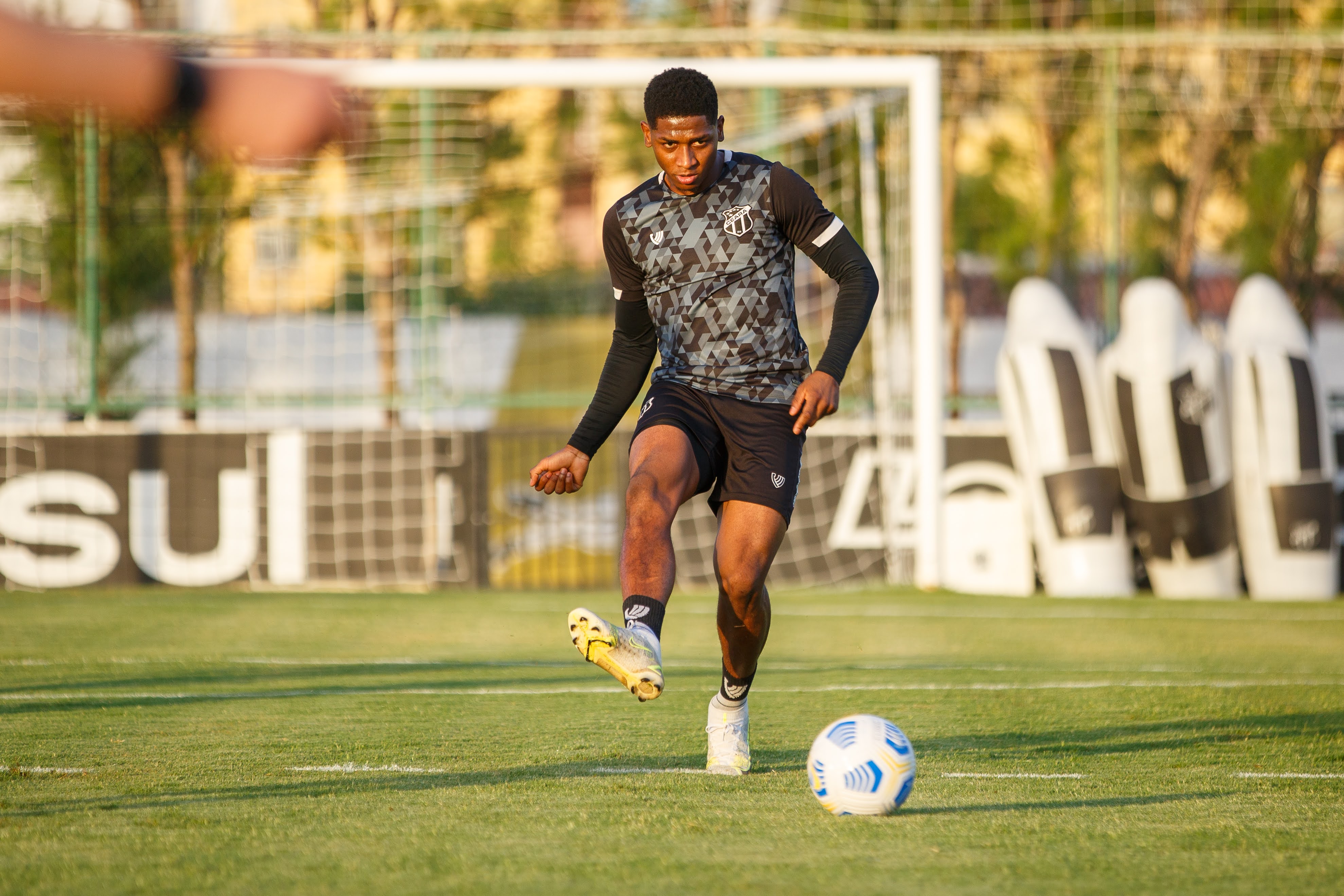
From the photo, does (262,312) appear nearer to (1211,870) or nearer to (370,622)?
(370,622)

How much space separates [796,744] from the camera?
190 inches

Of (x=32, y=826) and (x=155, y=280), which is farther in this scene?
(x=155, y=280)

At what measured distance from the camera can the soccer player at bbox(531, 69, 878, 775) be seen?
412 centimetres

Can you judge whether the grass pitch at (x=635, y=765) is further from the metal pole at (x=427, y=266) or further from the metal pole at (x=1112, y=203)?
the metal pole at (x=1112, y=203)

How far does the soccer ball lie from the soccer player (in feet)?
1.98

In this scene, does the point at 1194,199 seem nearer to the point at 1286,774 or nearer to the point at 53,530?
the point at 53,530

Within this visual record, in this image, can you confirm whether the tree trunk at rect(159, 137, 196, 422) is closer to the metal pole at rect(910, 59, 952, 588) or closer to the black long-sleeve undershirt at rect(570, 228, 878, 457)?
the metal pole at rect(910, 59, 952, 588)

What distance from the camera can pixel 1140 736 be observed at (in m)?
5.04

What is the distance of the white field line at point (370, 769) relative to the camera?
4.24 m

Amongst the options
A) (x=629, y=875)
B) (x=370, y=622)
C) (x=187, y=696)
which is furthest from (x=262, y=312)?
(x=629, y=875)

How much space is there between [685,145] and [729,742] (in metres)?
1.79

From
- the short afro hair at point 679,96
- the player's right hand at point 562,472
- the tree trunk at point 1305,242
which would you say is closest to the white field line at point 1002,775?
the player's right hand at point 562,472

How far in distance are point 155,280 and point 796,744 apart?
11452 mm

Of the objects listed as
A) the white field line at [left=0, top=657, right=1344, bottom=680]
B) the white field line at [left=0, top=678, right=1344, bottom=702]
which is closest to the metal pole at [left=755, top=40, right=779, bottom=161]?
the white field line at [left=0, top=657, right=1344, bottom=680]
